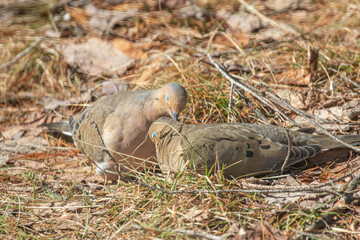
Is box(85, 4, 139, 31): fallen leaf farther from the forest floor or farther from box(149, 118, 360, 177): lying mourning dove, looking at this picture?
box(149, 118, 360, 177): lying mourning dove

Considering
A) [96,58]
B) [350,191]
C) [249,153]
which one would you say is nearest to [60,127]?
[96,58]

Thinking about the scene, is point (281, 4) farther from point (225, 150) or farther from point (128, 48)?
point (225, 150)

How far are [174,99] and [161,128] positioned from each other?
27 cm

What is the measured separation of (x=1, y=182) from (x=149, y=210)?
5.90 feet

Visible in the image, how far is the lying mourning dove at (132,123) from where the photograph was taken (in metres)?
3.78

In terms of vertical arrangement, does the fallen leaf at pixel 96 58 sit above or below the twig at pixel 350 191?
below

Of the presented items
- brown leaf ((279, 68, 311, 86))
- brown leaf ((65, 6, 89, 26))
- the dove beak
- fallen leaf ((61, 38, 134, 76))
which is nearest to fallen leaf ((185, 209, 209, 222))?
the dove beak

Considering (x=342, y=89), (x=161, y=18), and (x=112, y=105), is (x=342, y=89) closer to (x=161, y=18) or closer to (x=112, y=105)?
(x=112, y=105)

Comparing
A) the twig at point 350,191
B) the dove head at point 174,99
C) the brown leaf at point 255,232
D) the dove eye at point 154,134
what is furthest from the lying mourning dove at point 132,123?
the twig at point 350,191

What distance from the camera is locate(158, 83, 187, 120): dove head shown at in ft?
12.1

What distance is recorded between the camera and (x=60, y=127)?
511 centimetres

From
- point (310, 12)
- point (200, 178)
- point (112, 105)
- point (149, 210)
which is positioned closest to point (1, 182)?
point (112, 105)

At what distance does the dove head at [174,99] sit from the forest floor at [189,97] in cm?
60

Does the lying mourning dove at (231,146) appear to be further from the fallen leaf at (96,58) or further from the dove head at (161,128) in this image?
the fallen leaf at (96,58)
